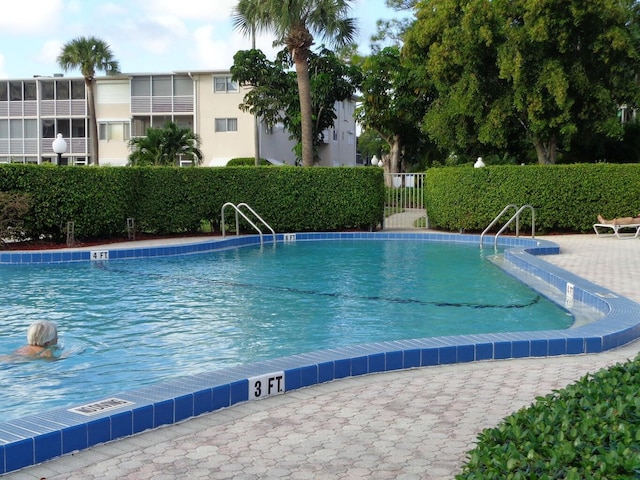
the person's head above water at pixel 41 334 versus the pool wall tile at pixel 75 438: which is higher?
the person's head above water at pixel 41 334

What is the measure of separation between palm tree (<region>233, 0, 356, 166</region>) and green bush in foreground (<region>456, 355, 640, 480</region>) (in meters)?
21.6

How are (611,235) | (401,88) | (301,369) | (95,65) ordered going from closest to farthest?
1. (301,369)
2. (611,235)
3. (401,88)
4. (95,65)

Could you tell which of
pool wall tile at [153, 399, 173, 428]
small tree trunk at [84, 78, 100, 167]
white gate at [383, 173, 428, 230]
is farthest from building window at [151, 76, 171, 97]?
pool wall tile at [153, 399, 173, 428]

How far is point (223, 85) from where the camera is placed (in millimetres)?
44625

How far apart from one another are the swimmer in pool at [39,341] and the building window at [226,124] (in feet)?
124

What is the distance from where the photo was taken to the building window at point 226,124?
44.6 meters

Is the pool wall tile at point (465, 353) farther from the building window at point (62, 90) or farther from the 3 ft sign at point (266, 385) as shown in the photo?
the building window at point (62, 90)

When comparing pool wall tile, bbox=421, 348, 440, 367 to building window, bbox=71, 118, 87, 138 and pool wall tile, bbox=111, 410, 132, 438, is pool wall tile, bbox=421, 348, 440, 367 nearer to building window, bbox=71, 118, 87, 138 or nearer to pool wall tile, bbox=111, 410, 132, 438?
pool wall tile, bbox=111, 410, 132, 438

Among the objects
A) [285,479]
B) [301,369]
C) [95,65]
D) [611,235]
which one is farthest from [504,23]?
[95,65]

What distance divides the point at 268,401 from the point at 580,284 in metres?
6.44

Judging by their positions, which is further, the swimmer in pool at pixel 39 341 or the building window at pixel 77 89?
the building window at pixel 77 89

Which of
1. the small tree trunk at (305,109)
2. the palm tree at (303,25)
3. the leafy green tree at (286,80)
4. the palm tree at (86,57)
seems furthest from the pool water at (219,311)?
the palm tree at (86,57)

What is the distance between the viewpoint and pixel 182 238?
2009 cm

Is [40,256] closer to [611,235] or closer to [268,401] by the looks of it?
[268,401]
